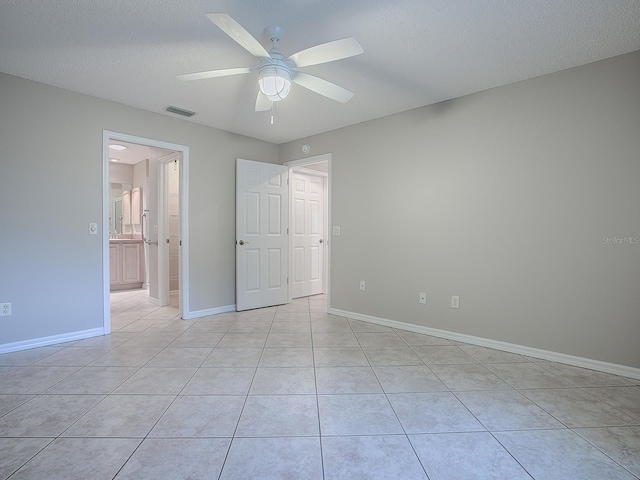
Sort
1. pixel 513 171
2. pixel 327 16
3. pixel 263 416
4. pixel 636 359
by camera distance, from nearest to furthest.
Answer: pixel 263 416, pixel 327 16, pixel 636 359, pixel 513 171

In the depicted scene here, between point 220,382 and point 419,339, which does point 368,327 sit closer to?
point 419,339

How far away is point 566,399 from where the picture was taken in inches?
81.8

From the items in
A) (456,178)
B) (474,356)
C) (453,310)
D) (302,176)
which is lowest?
(474,356)

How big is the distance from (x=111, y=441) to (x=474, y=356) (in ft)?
8.81

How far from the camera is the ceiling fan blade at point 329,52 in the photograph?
1.79 metres

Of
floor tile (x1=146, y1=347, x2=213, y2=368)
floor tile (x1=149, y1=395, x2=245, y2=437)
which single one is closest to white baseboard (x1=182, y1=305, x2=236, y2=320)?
floor tile (x1=146, y1=347, x2=213, y2=368)

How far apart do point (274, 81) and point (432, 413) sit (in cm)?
231

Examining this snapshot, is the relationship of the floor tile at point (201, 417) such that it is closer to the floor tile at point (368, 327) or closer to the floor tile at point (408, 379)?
the floor tile at point (408, 379)

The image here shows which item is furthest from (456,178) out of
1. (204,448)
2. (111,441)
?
(111,441)

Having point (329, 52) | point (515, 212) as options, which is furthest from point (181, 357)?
point (515, 212)

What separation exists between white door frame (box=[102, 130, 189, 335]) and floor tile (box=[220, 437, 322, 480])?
253cm

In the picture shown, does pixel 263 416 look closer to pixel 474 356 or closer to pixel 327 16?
pixel 474 356

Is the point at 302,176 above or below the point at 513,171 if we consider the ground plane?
above

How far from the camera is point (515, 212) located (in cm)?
290
